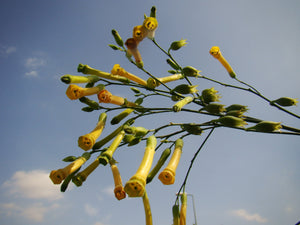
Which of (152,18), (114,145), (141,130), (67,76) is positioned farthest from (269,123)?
(67,76)

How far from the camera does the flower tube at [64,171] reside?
153 cm

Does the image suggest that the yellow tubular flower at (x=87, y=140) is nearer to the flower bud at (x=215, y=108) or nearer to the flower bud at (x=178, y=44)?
the flower bud at (x=215, y=108)

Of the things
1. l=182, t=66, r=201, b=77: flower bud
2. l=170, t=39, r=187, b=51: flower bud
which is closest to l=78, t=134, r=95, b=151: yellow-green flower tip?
l=182, t=66, r=201, b=77: flower bud

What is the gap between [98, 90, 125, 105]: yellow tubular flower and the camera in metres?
1.74

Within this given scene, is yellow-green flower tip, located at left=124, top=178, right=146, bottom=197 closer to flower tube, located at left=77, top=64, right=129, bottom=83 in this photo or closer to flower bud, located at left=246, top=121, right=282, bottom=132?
flower bud, located at left=246, top=121, right=282, bottom=132

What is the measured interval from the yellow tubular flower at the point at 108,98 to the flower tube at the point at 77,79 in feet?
0.66

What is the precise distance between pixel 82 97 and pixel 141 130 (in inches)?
24.2

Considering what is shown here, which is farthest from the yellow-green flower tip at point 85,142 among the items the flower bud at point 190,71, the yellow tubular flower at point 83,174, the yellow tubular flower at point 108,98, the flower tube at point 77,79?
the flower bud at point 190,71

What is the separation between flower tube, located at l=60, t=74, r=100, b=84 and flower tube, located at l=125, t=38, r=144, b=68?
40cm

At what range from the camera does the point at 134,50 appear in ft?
6.53

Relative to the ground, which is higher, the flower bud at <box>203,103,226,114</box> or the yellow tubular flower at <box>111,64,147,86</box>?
the yellow tubular flower at <box>111,64,147,86</box>

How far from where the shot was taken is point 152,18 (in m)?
1.89

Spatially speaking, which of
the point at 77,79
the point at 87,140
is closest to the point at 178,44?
the point at 77,79

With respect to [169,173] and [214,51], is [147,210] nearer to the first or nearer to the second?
[169,173]
